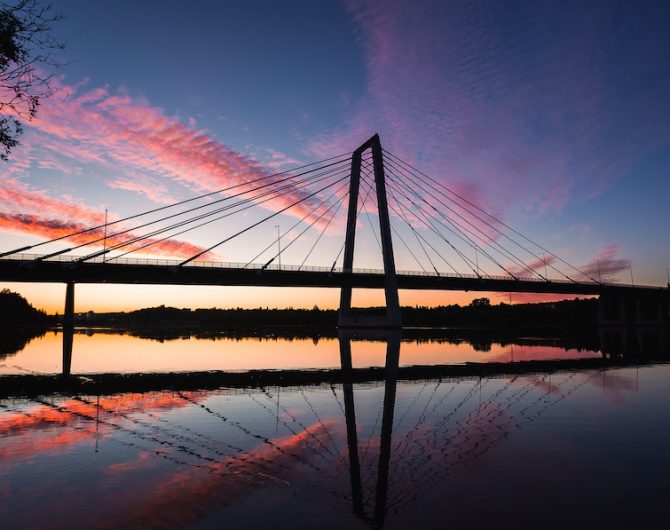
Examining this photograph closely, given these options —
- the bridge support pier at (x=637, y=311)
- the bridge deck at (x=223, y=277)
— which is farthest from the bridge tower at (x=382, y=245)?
the bridge support pier at (x=637, y=311)

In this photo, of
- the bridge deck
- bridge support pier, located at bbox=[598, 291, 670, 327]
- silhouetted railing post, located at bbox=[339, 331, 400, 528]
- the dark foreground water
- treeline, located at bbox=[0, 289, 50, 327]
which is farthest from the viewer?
treeline, located at bbox=[0, 289, 50, 327]

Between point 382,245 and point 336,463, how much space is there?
60.7 m

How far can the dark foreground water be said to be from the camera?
724 cm

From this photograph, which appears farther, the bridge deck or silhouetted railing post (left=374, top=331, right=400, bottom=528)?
the bridge deck

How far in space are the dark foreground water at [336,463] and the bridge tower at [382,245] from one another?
51010mm

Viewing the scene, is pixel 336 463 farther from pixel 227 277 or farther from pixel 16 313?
pixel 16 313

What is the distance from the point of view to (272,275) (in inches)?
3009

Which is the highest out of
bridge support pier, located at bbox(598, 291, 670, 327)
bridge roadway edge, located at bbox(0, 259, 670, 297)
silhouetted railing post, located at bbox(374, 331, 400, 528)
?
bridge roadway edge, located at bbox(0, 259, 670, 297)

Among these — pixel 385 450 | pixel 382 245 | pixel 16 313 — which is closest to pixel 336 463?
pixel 385 450

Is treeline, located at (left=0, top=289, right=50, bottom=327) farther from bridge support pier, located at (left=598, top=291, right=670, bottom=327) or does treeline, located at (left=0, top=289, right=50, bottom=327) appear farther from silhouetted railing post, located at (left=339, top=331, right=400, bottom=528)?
bridge support pier, located at (left=598, top=291, right=670, bottom=327)

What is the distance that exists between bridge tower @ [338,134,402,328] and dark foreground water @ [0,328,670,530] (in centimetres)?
5101

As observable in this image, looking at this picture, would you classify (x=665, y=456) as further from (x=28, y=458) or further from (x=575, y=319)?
(x=575, y=319)

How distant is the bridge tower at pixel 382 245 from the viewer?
225 ft

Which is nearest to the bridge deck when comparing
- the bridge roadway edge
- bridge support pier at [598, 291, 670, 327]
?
the bridge roadway edge
